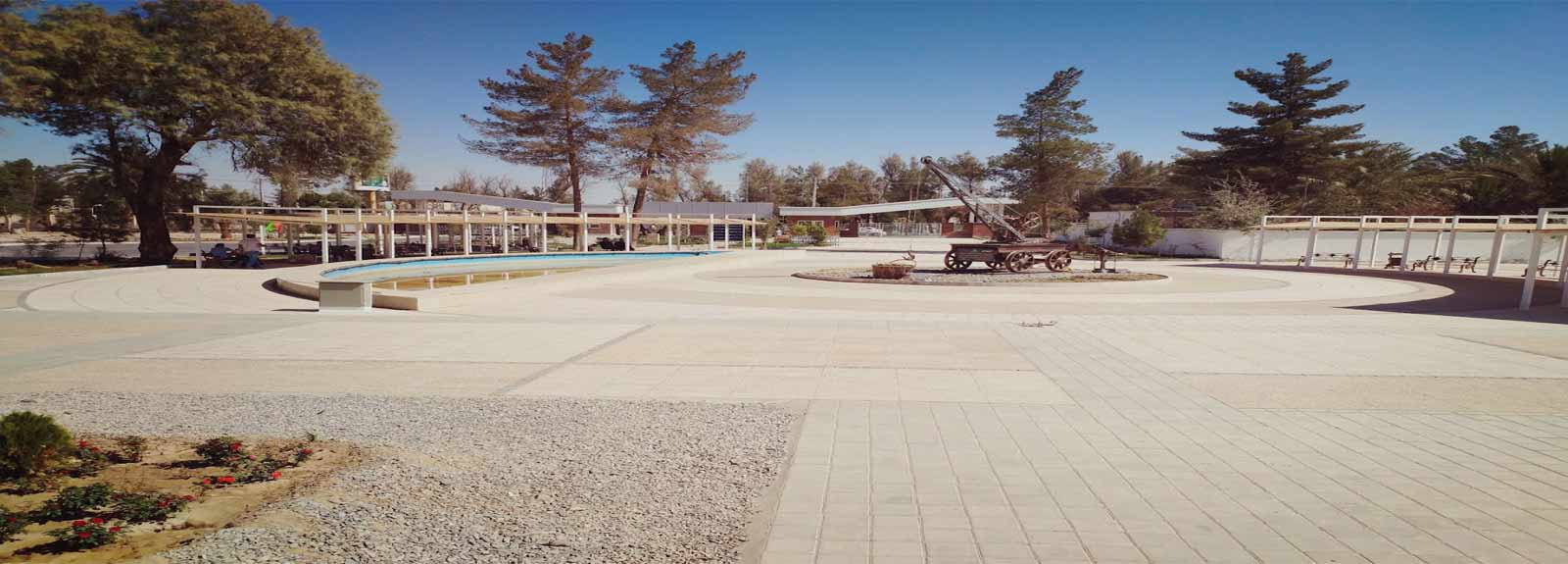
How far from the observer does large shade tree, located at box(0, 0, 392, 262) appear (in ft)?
71.3

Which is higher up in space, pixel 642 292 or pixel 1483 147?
pixel 1483 147

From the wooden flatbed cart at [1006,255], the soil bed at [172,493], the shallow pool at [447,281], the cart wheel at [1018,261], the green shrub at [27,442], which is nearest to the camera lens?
the soil bed at [172,493]

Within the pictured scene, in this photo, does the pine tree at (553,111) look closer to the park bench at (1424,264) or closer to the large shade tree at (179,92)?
the large shade tree at (179,92)

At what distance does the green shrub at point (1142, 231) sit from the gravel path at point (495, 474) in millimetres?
39029

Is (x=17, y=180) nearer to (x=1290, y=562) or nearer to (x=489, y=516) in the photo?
(x=489, y=516)

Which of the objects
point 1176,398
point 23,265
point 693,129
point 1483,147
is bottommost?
point 23,265

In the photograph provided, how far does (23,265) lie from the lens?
Answer: 870 inches

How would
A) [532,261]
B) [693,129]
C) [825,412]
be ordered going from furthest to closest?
1. [693,129]
2. [532,261]
3. [825,412]

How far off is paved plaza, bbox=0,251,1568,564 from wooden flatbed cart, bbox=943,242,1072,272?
6434 millimetres

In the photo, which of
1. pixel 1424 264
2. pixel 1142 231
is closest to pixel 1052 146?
pixel 1142 231

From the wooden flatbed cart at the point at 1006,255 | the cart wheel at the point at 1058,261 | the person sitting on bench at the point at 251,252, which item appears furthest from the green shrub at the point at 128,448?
the person sitting on bench at the point at 251,252

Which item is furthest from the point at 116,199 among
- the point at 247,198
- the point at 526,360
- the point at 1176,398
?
the point at 247,198

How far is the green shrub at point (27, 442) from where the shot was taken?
12.3ft

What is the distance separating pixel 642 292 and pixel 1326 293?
1710cm
